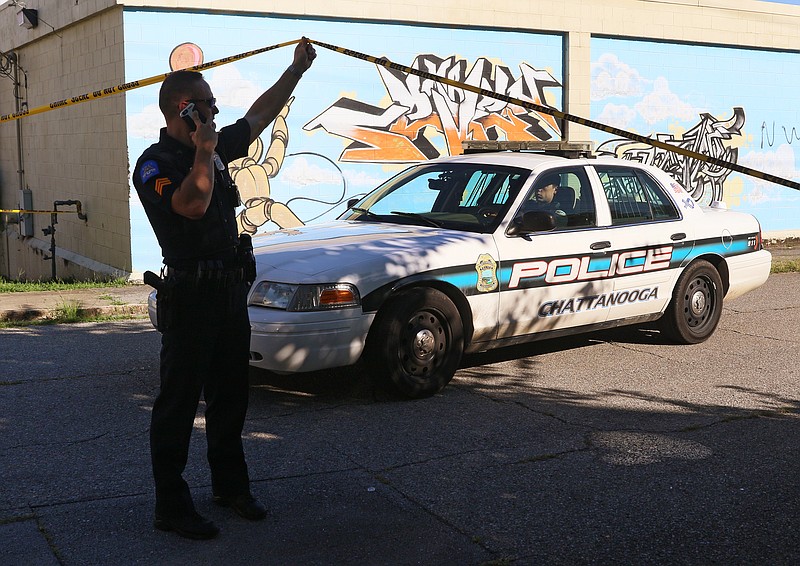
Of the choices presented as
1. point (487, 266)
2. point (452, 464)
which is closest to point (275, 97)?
point (452, 464)

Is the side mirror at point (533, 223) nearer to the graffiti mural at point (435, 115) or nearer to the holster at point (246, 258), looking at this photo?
the holster at point (246, 258)

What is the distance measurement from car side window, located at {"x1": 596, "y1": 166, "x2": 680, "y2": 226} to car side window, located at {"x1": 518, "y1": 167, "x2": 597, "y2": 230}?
21 cm

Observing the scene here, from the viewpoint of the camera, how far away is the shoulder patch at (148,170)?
4.08m

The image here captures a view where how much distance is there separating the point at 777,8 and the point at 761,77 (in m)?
1.37

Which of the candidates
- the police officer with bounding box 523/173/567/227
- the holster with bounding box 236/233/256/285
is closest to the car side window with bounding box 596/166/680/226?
the police officer with bounding box 523/173/567/227

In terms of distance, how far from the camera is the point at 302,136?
13.8m

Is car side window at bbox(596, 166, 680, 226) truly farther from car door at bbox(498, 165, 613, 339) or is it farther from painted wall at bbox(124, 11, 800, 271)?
painted wall at bbox(124, 11, 800, 271)

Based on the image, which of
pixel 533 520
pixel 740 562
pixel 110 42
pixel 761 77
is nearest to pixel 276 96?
pixel 533 520

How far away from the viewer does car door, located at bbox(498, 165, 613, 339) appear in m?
7.04

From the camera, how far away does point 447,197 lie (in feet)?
25.1

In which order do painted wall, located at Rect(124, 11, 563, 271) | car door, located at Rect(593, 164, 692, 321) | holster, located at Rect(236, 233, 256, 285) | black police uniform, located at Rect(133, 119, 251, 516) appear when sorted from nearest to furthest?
black police uniform, located at Rect(133, 119, 251, 516)
holster, located at Rect(236, 233, 256, 285)
car door, located at Rect(593, 164, 692, 321)
painted wall, located at Rect(124, 11, 563, 271)

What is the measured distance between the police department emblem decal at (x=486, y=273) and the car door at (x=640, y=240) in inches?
46.3

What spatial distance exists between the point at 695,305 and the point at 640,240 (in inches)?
38.4

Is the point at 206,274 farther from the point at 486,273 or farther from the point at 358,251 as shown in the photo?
the point at 486,273
